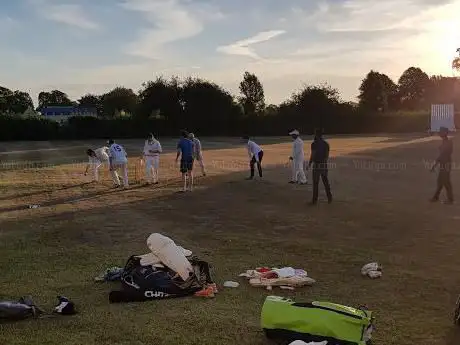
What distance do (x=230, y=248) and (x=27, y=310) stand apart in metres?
4.81

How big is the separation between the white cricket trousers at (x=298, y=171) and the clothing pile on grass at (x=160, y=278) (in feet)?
44.1

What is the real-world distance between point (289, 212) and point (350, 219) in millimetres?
1794

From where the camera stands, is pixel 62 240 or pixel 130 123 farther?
pixel 130 123

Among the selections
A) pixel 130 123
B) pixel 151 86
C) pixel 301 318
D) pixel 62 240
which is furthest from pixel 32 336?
pixel 151 86

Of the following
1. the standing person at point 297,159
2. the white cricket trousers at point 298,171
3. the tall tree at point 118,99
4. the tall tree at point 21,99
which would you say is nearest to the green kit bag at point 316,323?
the standing person at point 297,159

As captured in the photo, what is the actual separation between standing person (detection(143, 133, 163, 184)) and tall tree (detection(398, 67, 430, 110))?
276 feet

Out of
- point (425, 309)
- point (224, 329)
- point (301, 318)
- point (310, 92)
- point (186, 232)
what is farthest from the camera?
point (310, 92)

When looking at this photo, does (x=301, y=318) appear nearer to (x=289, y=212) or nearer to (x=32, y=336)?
(x=32, y=336)

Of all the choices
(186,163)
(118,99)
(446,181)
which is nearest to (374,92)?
(118,99)

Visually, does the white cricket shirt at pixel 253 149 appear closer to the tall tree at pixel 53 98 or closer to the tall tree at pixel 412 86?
the tall tree at pixel 412 86

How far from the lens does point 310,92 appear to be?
72.9 meters

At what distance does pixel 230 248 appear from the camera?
11.4m

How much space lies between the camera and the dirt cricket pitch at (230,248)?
699 cm

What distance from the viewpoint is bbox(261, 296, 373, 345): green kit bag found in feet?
20.1
